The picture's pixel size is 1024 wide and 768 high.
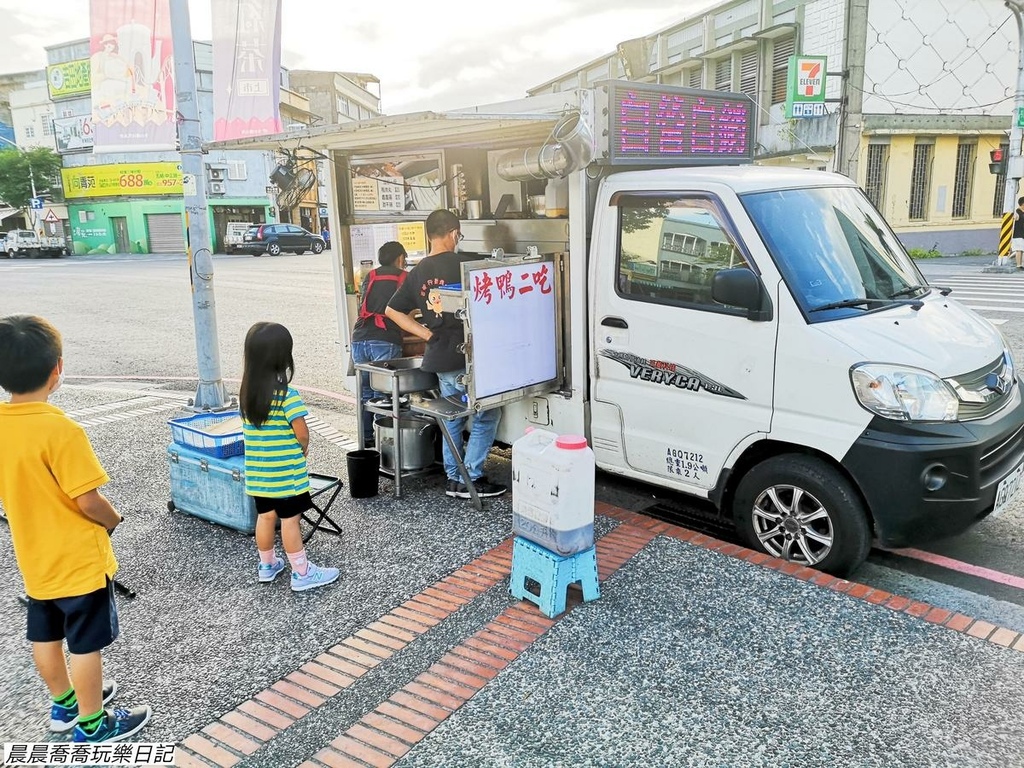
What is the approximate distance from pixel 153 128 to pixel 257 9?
1.66 metres

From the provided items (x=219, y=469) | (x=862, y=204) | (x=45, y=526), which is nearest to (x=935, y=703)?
(x=862, y=204)

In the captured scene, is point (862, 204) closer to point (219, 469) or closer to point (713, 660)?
point (713, 660)

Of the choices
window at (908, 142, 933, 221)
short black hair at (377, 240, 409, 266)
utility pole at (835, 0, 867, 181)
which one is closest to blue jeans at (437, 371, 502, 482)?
short black hair at (377, 240, 409, 266)

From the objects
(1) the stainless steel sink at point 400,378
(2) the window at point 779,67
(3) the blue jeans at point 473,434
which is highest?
(2) the window at point 779,67

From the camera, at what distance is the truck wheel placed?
3.97 meters

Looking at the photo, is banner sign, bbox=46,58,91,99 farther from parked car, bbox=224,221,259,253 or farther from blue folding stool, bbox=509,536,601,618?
blue folding stool, bbox=509,536,601,618

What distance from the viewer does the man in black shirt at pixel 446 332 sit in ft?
17.3

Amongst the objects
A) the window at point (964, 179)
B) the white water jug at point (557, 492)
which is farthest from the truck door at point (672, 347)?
the window at point (964, 179)

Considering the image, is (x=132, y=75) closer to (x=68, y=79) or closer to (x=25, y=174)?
(x=25, y=174)

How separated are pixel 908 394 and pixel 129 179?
48.8m

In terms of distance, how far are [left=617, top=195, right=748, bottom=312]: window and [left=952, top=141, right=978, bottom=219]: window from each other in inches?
941

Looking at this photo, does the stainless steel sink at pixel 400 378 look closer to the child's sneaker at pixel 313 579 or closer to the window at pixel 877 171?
the child's sneaker at pixel 313 579

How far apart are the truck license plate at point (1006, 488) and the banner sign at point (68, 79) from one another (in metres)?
50.9

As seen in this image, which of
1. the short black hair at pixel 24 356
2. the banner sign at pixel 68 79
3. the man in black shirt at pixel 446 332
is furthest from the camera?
the banner sign at pixel 68 79
